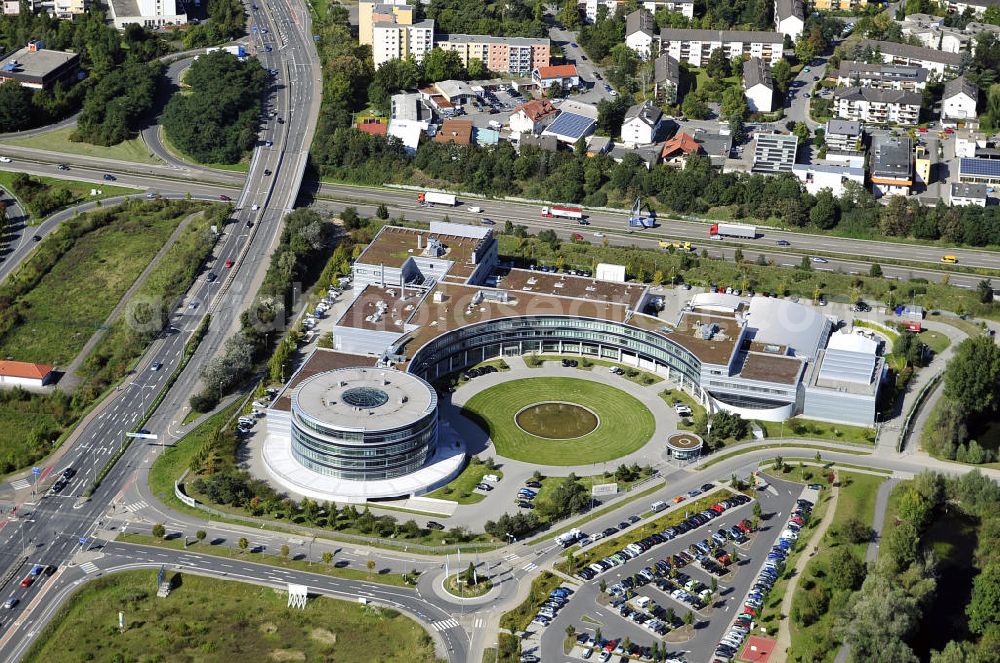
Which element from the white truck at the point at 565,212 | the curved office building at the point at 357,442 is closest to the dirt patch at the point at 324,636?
the curved office building at the point at 357,442

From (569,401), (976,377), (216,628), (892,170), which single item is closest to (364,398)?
(569,401)

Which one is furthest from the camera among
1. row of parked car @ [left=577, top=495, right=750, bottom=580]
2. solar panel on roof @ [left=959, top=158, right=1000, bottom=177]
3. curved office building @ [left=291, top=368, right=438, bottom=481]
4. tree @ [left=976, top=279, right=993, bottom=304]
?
solar panel on roof @ [left=959, top=158, right=1000, bottom=177]

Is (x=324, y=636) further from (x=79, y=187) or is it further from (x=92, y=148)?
(x=92, y=148)

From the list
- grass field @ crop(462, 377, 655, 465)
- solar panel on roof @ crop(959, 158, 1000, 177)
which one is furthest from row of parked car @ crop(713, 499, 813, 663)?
solar panel on roof @ crop(959, 158, 1000, 177)

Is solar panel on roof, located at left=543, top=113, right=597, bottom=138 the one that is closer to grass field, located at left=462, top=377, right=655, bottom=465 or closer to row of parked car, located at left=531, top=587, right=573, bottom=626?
grass field, located at left=462, top=377, right=655, bottom=465

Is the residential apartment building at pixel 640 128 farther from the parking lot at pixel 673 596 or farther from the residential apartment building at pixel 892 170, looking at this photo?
the parking lot at pixel 673 596

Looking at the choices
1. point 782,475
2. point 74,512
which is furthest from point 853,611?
point 74,512
